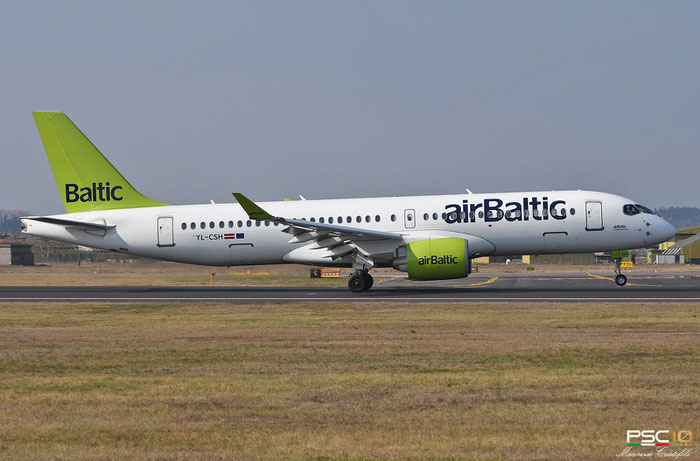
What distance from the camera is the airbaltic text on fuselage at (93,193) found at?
3878cm

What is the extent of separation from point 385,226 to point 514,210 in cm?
576

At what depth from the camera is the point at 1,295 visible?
3616 cm

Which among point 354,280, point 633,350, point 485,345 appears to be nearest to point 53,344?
point 485,345

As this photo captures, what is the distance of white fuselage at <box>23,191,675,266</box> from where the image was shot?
35062mm

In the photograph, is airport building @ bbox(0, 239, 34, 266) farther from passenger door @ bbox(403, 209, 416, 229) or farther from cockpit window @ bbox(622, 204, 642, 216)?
cockpit window @ bbox(622, 204, 642, 216)

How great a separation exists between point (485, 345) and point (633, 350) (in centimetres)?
294

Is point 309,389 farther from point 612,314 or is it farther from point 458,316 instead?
point 612,314

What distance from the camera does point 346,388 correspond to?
12.0 metres

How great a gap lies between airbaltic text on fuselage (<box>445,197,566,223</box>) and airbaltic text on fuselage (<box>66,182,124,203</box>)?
654 inches

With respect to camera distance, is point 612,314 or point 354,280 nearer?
point 612,314

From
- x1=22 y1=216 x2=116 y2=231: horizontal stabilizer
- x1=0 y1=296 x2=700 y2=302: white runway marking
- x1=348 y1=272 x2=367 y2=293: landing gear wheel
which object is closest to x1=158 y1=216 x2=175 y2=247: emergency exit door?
x1=22 y1=216 x2=116 y2=231: horizontal stabilizer

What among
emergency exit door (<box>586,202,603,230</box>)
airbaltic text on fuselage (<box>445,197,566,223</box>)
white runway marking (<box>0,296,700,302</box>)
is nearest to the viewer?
white runway marking (<box>0,296,700,302</box>)

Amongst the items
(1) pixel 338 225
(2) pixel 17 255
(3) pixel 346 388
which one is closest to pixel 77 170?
(1) pixel 338 225

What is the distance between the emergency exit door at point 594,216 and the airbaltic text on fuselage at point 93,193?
72.3 ft
